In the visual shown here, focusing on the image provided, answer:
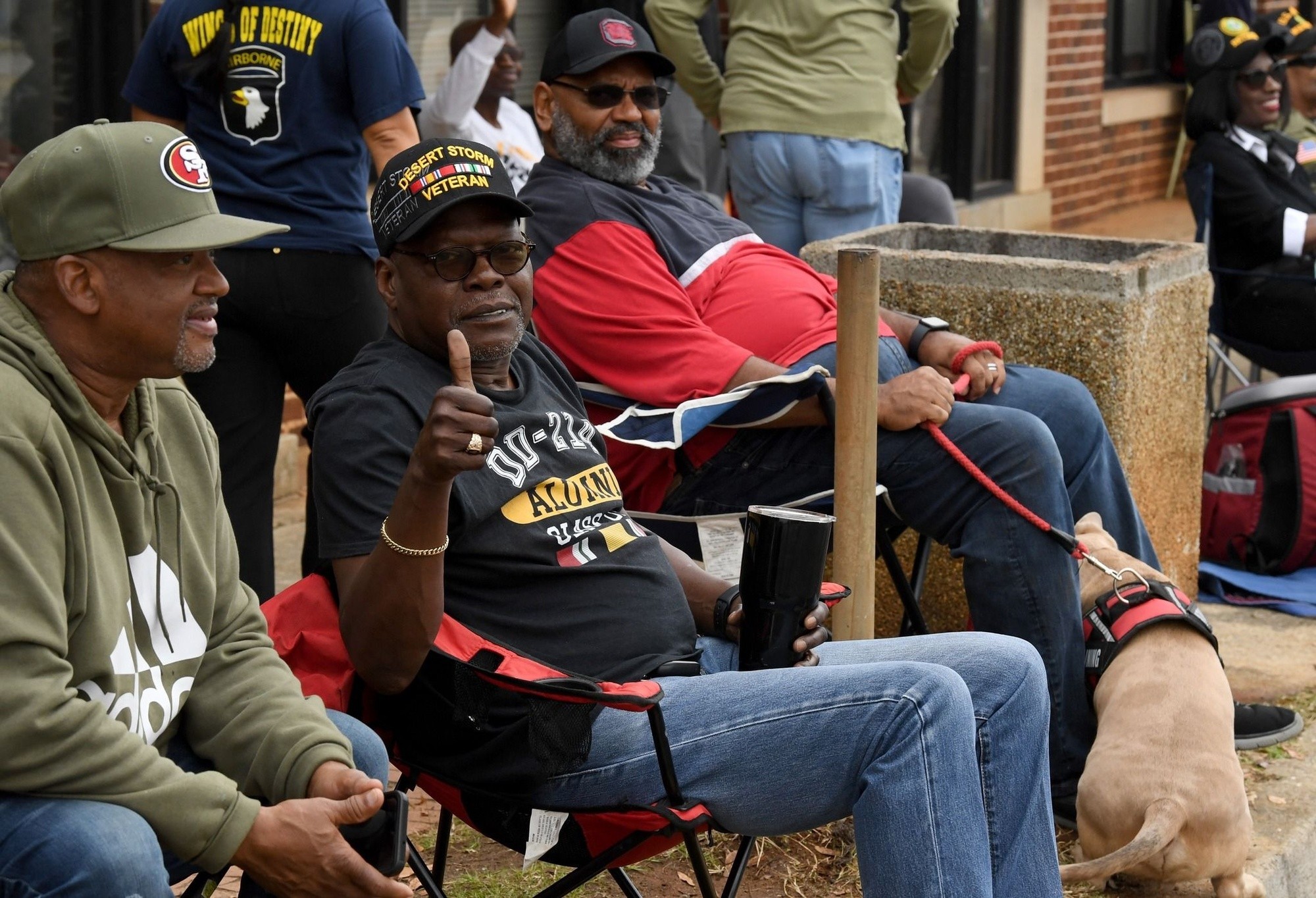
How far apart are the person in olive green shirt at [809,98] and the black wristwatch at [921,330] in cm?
161

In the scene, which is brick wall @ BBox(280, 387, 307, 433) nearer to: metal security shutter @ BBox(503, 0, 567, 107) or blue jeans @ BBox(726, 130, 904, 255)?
blue jeans @ BBox(726, 130, 904, 255)

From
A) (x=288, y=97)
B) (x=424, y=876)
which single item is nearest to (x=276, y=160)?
(x=288, y=97)

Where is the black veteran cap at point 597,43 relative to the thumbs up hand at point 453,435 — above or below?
above

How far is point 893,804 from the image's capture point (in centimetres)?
244

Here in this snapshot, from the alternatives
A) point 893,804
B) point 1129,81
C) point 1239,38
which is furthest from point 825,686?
point 1129,81

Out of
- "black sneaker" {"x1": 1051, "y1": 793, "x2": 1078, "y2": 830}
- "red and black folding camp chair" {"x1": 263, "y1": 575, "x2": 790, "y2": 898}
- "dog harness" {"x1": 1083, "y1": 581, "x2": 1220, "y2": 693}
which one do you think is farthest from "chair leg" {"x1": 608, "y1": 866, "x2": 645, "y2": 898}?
"dog harness" {"x1": 1083, "y1": 581, "x2": 1220, "y2": 693}

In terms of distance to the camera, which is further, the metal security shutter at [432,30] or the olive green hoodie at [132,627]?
the metal security shutter at [432,30]

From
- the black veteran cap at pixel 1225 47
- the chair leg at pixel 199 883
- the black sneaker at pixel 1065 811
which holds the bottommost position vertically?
the black sneaker at pixel 1065 811

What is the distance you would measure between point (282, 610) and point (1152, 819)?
5.43ft

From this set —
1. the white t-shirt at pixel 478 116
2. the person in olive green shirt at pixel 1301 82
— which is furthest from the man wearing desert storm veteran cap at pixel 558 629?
the person in olive green shirt at pixel 1301 82

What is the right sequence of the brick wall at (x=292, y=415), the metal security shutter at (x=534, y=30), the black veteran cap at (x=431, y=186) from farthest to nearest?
the metal security shutter at (x=534, y=30), the brick wall at (x=292, y=415), the black veteran cap at (x=431, y=186)

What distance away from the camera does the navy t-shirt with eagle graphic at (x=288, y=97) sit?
12.6 feet

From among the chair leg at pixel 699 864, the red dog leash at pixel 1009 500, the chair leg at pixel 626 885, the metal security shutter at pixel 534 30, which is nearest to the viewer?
the chair leg at pixel 699 864

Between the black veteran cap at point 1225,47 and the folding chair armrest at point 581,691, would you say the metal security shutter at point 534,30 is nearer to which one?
the black veteran cap at point 1225,47
